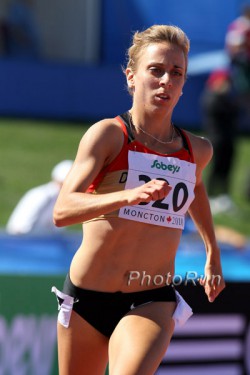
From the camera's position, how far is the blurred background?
6324mm

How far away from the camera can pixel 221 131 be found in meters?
13.7

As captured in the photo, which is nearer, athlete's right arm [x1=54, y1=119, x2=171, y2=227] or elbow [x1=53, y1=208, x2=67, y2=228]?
athlete's right arm [x1=54, y1=119, x2=171, y2=227]

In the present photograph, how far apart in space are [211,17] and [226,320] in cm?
1384

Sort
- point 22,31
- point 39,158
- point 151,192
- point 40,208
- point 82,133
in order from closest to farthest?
point 151,192, point 40,208, point 39,158, point 82,133, point 22,31

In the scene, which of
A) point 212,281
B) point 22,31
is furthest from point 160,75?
point 22,31

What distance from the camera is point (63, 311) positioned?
4.59 meters

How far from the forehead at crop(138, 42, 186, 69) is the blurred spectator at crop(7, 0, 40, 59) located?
14.9m

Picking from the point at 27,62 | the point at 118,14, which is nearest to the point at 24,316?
the point at 27,62

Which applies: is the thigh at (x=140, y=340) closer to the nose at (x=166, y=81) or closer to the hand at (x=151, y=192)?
the hand at (x=151, y=192)

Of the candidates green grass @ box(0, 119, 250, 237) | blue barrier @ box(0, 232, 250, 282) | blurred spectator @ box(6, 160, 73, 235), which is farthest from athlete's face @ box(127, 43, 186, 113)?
green grass @ box(0, 119, 250, 237)

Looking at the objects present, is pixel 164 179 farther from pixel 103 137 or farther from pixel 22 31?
pixel 22 31

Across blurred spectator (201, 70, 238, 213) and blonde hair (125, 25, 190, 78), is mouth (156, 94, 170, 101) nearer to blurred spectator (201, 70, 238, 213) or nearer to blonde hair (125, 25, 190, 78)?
blonde hair (125, 25, 190, 78)

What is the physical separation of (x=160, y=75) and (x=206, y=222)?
2.71 ft

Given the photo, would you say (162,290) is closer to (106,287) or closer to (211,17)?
(106,287)
